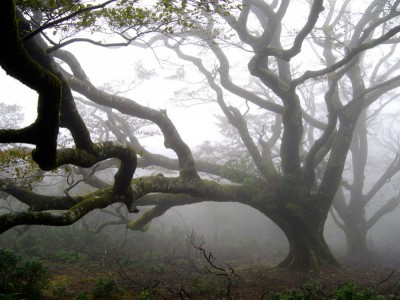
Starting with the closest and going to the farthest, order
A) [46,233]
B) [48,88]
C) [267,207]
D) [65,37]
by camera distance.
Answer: [48,88]
[65,37]
[267,207]
[46,233]

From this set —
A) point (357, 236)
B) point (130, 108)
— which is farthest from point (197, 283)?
point (357, 236)

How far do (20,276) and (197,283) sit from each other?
4186 millimetres

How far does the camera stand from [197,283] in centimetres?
784

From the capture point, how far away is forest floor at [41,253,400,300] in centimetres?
640

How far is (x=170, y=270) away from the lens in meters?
11.1

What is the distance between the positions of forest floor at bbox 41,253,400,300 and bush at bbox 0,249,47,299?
0.52 m

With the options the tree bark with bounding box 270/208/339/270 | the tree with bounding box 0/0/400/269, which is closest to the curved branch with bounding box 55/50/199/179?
the tree with bounding box 0/0/400/269

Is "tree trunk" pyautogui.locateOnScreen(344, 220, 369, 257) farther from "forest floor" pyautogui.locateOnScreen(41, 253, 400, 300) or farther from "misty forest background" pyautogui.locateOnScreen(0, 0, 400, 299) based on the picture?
"forest floor" pyautogui.locateOnScreen(41, 253, 400, 300)

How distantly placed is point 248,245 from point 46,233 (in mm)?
13487

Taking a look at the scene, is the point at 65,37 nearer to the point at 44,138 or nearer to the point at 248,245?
the point at 44,138

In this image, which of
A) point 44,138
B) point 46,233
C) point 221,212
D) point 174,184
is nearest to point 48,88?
point 44,138

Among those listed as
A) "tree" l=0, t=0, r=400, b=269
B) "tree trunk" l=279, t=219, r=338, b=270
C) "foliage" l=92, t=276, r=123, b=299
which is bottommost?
"foliage" l=92, t=276, r=123, b=299

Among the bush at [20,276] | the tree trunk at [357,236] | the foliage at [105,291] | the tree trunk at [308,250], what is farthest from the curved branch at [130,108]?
the tree trunk at [357,236]

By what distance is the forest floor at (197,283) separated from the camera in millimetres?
6398
